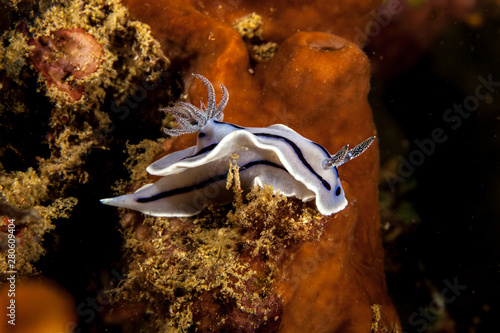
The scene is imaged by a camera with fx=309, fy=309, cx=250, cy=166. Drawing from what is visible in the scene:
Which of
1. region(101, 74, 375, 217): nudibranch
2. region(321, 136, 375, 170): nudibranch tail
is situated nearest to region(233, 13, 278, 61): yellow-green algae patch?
region(101, 74, 375, 217): nudibranch

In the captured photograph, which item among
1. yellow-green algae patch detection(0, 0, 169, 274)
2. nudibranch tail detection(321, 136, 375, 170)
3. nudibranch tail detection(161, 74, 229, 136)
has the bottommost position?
yellow-green algae patch detection(0, 0, 169, 274)

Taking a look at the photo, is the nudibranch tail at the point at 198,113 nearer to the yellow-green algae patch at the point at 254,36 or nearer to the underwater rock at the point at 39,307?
the yellow-green algae patch at the point at 254,36

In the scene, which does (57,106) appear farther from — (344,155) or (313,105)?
(344,155)

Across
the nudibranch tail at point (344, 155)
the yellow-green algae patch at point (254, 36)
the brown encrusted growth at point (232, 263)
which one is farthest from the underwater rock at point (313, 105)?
the nudibranch tail at point (344, 155)

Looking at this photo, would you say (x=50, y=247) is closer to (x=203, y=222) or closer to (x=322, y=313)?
(x=203, y=222)

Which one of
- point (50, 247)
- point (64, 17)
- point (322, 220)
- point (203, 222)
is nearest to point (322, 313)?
point (322, 220)

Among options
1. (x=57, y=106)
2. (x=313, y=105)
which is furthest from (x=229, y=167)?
(x=57, y=106)

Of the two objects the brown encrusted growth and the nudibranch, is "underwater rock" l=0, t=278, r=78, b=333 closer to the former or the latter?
the brown encrusted growth
